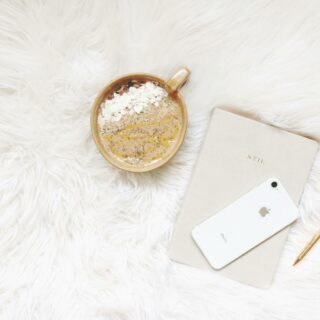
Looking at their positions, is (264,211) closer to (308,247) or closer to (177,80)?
(308,247)

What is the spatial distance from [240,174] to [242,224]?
0.24 feet

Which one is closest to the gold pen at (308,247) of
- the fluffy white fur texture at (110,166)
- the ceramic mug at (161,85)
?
the fluffy white fur texture at (110,166)

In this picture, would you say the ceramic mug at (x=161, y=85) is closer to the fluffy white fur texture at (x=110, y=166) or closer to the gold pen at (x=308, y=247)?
the fluffy white fur texture at (x=110, y=166)

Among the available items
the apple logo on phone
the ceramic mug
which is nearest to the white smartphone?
the apple logo on phone

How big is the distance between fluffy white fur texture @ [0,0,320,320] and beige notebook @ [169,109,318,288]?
0.01 m

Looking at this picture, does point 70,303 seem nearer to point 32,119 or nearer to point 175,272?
point 175,272

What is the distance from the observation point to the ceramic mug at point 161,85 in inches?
25.3

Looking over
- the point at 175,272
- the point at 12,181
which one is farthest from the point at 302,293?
the point at 12,181

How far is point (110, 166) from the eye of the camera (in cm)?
68

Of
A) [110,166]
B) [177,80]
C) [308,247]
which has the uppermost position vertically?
[177,80]

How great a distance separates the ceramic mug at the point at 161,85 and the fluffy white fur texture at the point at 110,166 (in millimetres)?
25

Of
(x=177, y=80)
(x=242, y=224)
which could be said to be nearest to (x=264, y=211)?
(x=242, y=224)

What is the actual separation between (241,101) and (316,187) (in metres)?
0.16

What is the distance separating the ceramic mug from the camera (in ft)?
2.11
